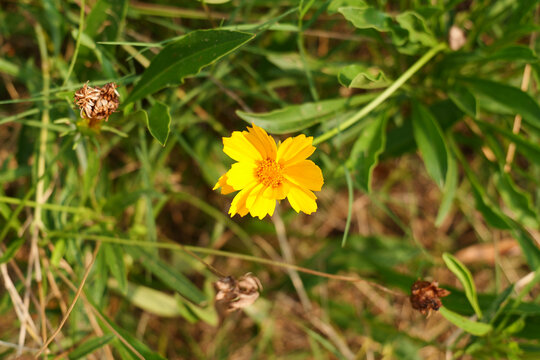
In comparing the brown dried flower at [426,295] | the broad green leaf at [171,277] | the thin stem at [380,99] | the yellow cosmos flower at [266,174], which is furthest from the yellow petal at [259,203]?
the broad green leaf at [171,277]

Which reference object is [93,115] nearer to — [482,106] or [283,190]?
[283,190]

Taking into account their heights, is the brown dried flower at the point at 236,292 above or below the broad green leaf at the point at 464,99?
below

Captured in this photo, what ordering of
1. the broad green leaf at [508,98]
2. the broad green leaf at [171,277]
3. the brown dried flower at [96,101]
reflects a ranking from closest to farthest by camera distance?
the brown dried flower at [96,101] → the broad green leaf at [508,98] → the broad green leaf at [171,277]

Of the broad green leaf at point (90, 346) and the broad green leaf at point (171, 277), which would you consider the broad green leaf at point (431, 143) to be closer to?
the broad green leaf at point (171, 277)

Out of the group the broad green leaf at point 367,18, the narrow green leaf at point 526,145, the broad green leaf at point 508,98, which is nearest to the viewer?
the broad green leaf at point 367,18

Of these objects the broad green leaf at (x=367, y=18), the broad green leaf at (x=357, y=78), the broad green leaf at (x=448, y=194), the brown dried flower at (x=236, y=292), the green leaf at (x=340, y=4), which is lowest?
the brown dried flower at (x=236, y=292)

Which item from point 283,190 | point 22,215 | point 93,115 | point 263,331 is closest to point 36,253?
point 22,215
